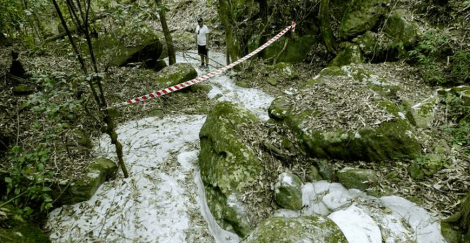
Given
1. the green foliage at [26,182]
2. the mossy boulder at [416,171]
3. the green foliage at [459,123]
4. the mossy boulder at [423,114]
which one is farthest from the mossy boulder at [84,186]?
the green foliage at [459,123]

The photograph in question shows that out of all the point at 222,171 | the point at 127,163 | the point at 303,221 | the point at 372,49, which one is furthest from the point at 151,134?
the point at 372,49

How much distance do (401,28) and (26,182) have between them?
826cm

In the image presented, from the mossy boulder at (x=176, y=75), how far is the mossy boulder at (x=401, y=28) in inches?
215

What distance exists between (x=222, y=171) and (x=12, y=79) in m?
5.09

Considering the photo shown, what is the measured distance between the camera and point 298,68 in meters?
8.38

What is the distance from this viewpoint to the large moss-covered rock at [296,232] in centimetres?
225

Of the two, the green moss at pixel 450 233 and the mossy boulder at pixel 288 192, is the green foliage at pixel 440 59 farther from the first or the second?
the mossy boulder at pixel 288 192

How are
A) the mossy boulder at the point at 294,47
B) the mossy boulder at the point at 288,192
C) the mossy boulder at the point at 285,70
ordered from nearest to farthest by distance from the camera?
1. the mossy boulder at the point at 288,192
2. the mossy boulder at the point at 285,70
3. the mossy boulder at the point at 294,47

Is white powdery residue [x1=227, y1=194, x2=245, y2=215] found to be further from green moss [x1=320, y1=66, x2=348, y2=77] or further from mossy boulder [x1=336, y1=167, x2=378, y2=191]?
green moss [x1=320, y1=66, x2=348, y2=77]

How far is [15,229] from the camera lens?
2.74 metres

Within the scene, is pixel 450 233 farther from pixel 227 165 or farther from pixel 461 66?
pixel 461 66

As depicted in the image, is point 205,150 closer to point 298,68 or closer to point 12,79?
point 12,79

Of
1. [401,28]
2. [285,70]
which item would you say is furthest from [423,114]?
[285,70]

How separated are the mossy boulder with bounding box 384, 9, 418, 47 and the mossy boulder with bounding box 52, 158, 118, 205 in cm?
719
